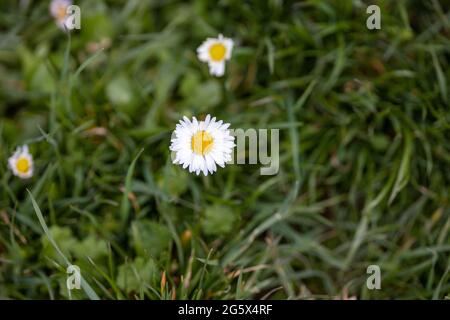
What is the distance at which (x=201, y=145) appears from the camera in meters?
1.41

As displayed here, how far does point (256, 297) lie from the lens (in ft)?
5.41

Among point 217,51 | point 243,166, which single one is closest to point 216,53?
point 217,51

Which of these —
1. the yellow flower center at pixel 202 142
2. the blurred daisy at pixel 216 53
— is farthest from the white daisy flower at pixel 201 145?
the blurred daisy at pixel 216 53

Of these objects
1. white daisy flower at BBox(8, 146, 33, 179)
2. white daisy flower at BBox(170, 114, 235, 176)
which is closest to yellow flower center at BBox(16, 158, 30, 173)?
white daisy flower at BBox(8, 146, 33, 179)

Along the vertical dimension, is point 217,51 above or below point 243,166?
above

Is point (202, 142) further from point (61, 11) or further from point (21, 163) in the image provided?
point (61, 11)

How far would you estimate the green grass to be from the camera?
162 cm

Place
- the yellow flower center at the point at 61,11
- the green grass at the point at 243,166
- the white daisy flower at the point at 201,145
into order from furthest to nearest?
the yellow flower center at the point at 61,11, the green grass at the point at 243,166, the white daisy flower at the point at 201,145

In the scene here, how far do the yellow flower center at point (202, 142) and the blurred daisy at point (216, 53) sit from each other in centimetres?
36

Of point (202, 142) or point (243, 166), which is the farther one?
point (243, 166)

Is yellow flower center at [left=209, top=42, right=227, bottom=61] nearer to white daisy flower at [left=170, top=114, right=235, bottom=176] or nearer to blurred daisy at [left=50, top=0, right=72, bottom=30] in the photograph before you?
white daisy flower at [left=170, top=114, right=235, bottom=176]

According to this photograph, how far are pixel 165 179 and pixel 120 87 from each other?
42 cm

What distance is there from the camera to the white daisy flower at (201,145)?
1.38 metres

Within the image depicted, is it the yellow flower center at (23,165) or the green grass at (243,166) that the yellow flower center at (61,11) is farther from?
the yellow flower center at (23,165)
